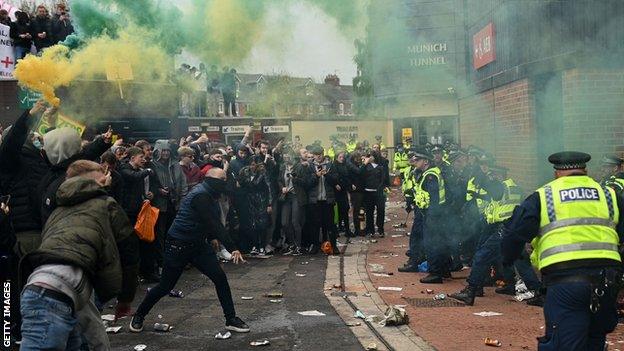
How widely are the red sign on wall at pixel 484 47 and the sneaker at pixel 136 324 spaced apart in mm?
8732

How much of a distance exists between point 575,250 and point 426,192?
5761 millimetres

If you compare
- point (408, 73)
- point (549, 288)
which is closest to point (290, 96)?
point (408, 73)

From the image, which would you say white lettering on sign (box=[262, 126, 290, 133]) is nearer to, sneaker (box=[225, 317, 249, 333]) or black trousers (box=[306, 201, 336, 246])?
black trousers (box=[306, 201, 336, 246])

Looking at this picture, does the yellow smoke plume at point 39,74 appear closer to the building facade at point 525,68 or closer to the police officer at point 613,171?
the police officer at point 613,171

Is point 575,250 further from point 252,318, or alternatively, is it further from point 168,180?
point 168,180

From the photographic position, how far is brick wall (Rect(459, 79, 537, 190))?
11.8m

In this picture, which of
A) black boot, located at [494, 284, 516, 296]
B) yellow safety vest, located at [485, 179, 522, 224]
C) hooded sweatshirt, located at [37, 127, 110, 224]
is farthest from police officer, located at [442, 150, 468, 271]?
hooded sweatshirt, located at [37, 127, 110, 224]

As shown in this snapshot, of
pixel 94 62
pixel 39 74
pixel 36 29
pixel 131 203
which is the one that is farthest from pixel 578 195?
pixel 36 29

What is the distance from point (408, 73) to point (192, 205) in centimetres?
1110

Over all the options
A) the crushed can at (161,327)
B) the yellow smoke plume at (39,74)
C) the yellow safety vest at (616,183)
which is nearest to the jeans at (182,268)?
the crushed can at (161,327)

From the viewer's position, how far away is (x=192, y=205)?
755 centimetres

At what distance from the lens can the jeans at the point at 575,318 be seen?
489 centimetres

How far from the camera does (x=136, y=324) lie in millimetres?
7543

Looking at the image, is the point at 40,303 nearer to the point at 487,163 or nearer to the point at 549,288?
the point at 549,288
